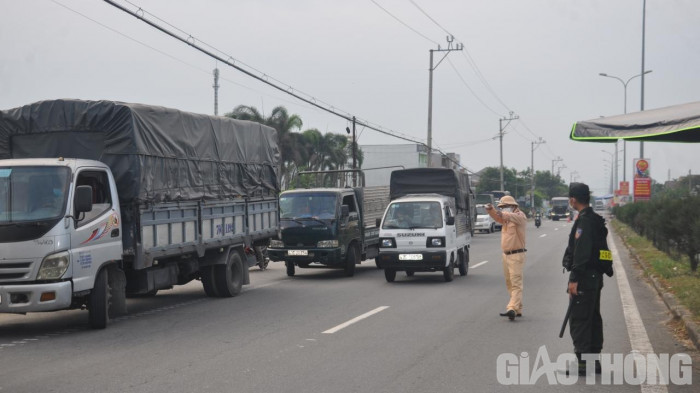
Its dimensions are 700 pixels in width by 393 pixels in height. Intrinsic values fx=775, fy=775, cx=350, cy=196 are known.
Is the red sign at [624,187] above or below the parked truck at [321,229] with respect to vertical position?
above

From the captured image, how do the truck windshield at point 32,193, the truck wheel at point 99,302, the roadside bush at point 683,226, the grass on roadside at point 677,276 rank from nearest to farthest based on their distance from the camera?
the truck windshield at point 32,193
the truck wheel at point 99,302
the grass on roadside at point 677,276
the roadside bush at point 683,226

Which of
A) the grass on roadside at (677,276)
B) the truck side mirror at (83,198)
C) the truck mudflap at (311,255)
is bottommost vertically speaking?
the grass on roadside at (677,276)

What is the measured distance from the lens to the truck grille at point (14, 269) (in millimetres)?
10008

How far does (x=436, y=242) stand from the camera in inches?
681

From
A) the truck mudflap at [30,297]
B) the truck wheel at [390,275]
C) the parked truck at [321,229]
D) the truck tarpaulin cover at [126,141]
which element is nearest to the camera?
the truck mudflap at [30,297]

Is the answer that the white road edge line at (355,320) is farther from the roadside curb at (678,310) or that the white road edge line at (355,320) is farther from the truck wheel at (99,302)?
the roadside curb at (678,310)

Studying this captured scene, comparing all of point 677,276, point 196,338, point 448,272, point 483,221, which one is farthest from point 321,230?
point 483,221

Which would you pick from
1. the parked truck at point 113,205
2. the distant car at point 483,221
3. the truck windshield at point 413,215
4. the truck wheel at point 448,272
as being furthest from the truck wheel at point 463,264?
the distant car at point 483,221

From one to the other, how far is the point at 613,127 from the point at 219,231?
8576mm

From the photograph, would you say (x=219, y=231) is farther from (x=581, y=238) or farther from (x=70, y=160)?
(x=581, y=238)

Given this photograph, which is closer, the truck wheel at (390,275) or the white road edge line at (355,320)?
the white road edge line at (355,320)

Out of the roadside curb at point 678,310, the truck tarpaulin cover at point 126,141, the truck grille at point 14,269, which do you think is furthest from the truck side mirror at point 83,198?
the roadside curb at point 678,310

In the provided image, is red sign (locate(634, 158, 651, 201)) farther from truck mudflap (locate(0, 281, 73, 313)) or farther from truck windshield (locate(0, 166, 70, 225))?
truck mudflap (locate(0, 281, 73, 313))

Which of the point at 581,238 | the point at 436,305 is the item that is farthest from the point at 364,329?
the point at 581,238
